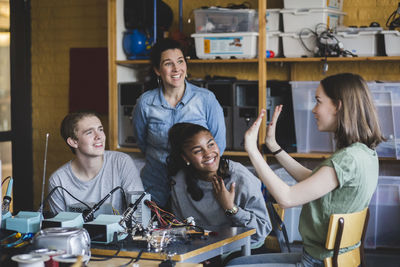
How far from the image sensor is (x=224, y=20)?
13.1 ft

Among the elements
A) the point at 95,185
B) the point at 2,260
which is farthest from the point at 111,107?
the point at 2,260

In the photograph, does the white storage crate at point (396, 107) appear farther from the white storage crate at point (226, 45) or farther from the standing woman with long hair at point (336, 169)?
the standing woman with long hair at point (336, 169)

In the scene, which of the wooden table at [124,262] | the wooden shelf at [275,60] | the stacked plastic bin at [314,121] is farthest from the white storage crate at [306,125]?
the wooden table at [124,262]

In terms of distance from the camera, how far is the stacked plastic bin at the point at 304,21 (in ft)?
12.6

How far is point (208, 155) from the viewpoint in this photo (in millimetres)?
2492

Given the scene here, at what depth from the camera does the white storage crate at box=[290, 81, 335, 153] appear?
3.83m

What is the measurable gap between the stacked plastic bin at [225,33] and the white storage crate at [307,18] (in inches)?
9.1

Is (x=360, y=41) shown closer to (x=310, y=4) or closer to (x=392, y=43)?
(x=392, y=43)

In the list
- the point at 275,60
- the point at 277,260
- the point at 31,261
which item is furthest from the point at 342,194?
the point at 275,60

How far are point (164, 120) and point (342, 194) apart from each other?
1.40 meters

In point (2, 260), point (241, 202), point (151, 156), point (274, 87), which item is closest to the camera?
point (2, 260)

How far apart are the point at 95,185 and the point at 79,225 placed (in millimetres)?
680

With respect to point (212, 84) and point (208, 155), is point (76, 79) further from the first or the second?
point (208, 155)

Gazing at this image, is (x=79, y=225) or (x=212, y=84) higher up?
(x=212, y=84)
